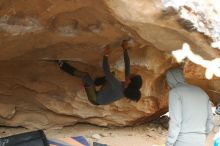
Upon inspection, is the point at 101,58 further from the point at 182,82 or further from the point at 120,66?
the point at 182,82

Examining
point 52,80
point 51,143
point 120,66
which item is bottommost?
point 51,143

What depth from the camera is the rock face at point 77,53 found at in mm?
4059

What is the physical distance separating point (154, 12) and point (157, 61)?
262cm

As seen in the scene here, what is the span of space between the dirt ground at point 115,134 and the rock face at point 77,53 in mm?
138

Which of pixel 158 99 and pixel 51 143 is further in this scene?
pixel 158 99

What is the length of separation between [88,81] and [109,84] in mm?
581

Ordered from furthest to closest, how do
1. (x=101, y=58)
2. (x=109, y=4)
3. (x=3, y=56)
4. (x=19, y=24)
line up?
(x=101, y=58)
(x=3, y=56)
(x=19, y=24)
(x=109, y=4)

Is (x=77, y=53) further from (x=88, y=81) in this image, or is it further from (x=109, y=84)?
(x=109, y=84)

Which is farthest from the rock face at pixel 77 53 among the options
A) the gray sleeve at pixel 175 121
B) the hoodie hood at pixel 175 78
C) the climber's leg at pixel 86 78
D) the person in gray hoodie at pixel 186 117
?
the gray sleeve at pixel 175 121

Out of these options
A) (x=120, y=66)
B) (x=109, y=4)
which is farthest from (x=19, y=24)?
(x=120, y=66)

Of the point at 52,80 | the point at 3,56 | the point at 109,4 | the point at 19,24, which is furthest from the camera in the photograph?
the point at 52,80

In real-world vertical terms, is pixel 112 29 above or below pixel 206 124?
above

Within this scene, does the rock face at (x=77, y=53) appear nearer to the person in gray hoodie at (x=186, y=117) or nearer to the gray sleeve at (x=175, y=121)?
the person in gray hoodie at (x=186, y=117)

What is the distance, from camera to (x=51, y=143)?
5.26 m
